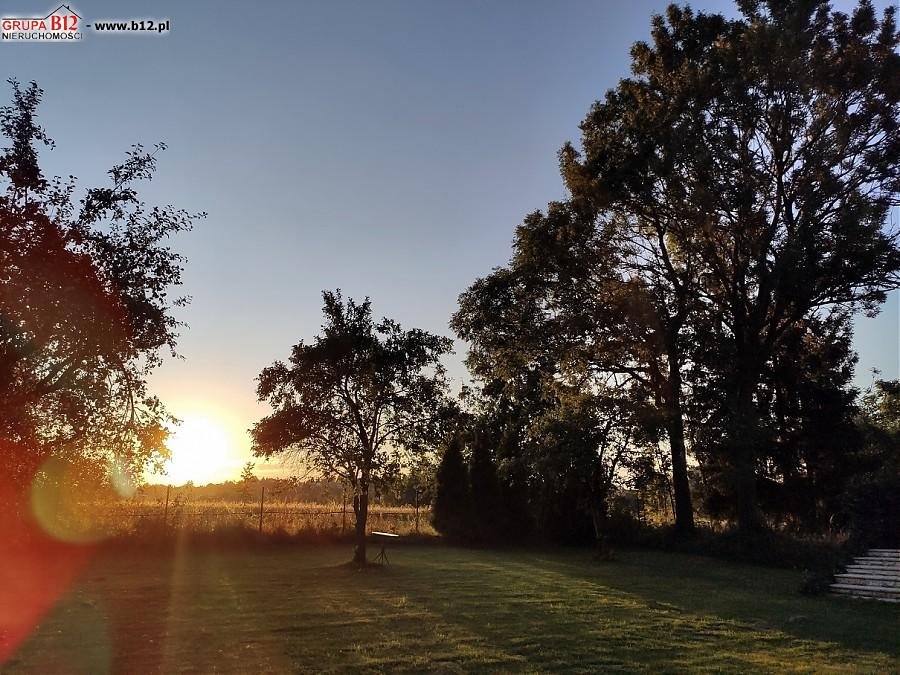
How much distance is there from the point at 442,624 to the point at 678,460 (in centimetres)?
2214

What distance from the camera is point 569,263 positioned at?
29406 mm

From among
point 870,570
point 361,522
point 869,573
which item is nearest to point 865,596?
point 869,573

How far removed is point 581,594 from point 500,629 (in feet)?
17.1

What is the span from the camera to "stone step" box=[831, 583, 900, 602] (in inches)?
606

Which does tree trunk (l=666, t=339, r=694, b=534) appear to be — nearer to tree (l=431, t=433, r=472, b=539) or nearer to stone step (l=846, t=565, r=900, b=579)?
stone step (l=846, t=565, r=900, b=579)

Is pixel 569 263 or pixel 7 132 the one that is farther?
pixel 569 263

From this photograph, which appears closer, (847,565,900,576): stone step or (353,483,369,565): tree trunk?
(847,565,900,576): stone step

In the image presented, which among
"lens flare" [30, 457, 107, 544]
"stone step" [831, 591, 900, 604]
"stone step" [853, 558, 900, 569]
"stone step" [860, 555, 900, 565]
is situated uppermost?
"lens flare" [30, 457, 107, 544]

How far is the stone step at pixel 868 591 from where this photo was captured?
50.5ft

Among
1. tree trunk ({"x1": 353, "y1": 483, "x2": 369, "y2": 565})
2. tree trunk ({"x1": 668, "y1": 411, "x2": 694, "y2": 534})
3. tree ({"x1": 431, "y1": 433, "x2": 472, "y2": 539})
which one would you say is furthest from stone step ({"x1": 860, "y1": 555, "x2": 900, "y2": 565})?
tree ({"x1": 431, "y1": 433, "x2": 472, "y2": 539})

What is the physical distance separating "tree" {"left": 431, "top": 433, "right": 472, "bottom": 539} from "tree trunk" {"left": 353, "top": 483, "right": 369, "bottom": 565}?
37.7ft

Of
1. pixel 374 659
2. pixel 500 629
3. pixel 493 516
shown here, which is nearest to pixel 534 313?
pixel 493 516

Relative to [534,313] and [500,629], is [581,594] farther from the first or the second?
[534,313]

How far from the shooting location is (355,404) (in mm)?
21234
